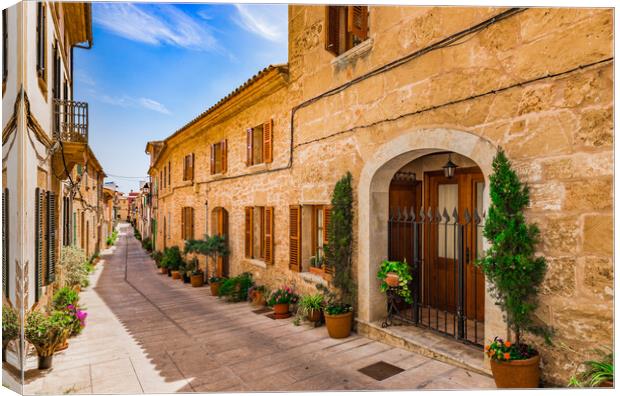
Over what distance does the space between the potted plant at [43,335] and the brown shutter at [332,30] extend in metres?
5.66

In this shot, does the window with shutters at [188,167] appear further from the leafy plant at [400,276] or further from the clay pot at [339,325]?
the leafy plant at [400,276]

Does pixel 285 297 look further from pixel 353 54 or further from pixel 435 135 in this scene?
pixel 353 54

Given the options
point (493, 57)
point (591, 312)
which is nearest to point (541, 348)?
point (591, 312)

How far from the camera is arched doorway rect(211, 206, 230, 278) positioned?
11.4 metres

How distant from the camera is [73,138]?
7.37 meters

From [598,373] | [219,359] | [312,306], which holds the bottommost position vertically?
[219,359]

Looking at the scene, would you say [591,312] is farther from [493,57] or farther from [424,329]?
[493,57]

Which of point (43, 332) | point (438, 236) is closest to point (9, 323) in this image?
point (43, 332)

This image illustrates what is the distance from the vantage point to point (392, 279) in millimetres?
5293

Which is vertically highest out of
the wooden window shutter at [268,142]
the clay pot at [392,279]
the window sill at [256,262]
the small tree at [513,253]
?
the wooden window shutter at [268,142]

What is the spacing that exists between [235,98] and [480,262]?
7.19m

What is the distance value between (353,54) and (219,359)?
4.88 metres

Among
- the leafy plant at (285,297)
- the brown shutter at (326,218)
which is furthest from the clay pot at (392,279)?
the leafy plant at (285,297)

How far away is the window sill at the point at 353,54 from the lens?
5.54m
